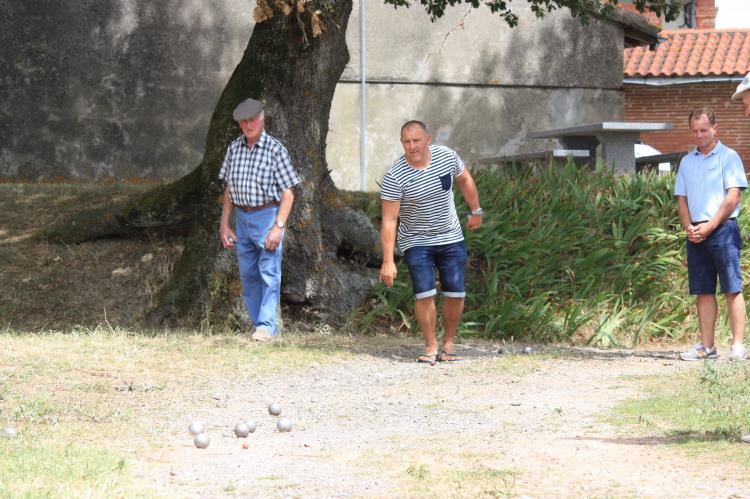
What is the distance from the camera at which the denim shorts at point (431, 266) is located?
8875 millimetres

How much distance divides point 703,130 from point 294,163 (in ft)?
12.5

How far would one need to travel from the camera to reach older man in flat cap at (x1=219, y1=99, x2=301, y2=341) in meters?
9.30

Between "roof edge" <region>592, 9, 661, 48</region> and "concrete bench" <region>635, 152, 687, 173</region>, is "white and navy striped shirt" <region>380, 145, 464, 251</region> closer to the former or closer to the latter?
"concrete bench" <region>635, 152, 687, 173</region>

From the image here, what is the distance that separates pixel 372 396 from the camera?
747 cm

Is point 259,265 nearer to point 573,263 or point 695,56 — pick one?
point 573,263

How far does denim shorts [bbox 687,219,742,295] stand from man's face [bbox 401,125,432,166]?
233cm

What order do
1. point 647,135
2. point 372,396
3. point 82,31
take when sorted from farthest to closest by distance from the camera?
point 647,135, point 82,31, point 372,396

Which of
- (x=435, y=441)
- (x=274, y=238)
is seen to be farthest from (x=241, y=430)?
(x=274, y=238)

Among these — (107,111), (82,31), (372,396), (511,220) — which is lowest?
(372,396)

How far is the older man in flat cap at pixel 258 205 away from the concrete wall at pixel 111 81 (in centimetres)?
1104

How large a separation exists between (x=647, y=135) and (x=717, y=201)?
19555 millimetres

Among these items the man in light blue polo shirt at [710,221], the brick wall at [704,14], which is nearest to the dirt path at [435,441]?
the man in light blue polo shirt at [710,221]

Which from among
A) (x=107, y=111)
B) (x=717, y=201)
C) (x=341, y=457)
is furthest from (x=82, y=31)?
(x=341, y=457)

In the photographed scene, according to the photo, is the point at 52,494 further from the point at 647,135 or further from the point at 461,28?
the point at 647,135
